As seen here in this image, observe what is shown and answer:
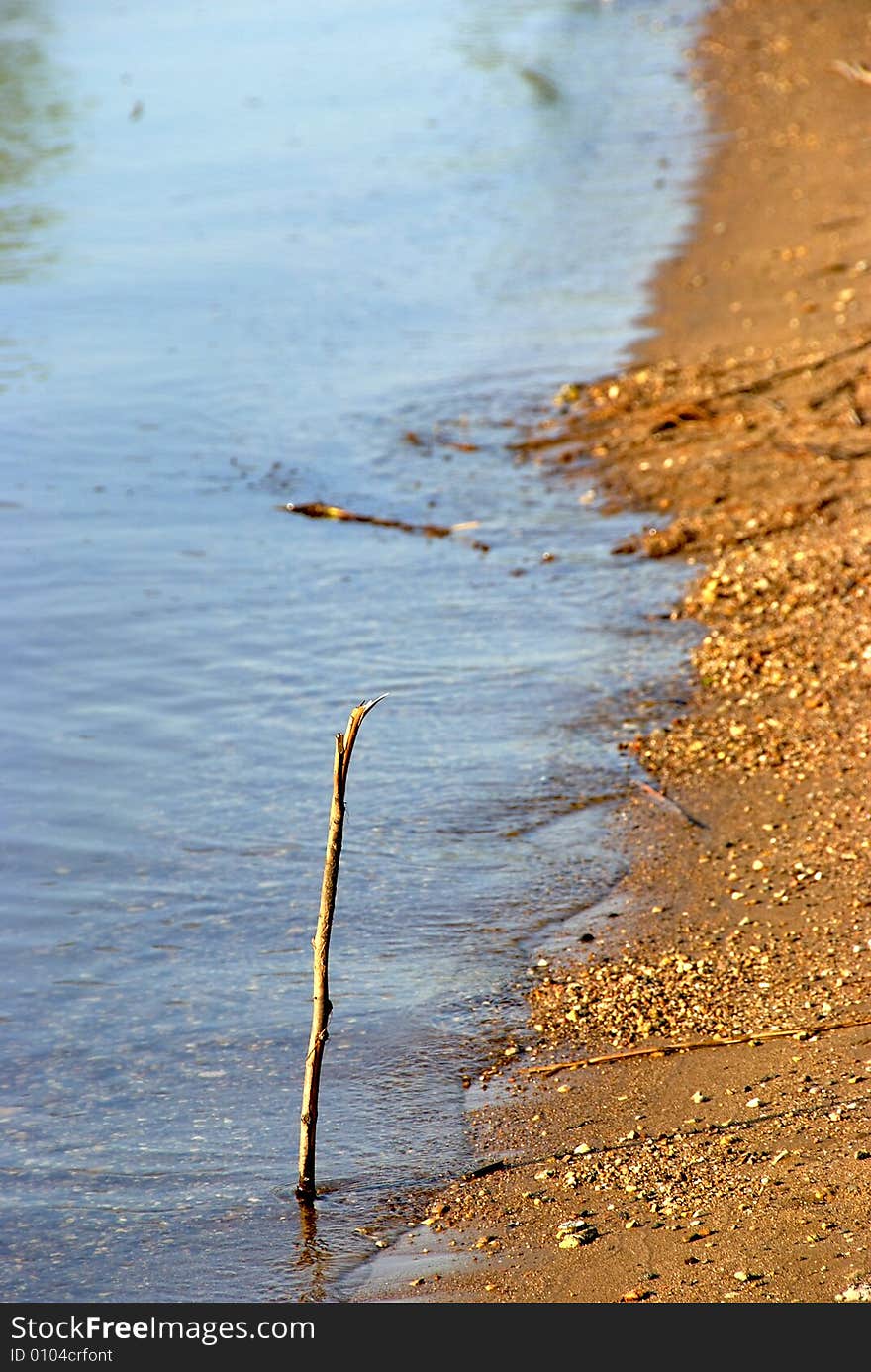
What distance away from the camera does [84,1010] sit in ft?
18.1

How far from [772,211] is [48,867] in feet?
33.0

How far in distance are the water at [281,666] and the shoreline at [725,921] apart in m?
0.24

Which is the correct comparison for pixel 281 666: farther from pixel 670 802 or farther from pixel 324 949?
pixel 324 949

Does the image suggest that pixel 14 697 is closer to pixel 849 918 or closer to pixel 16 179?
pixel 849 918

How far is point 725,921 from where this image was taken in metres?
5.54

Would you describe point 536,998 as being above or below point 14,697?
above

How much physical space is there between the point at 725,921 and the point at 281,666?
3.20 meters

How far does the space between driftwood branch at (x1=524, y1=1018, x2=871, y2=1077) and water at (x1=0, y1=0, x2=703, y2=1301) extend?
316mm

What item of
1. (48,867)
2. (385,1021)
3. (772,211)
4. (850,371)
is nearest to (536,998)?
(385,1021)

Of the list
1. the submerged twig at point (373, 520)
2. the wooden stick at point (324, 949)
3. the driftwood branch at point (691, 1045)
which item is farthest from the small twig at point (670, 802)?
the submerged twig at point (373, 520)

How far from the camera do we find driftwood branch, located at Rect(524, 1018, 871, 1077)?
186 inches

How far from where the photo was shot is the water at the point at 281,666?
4820 mm

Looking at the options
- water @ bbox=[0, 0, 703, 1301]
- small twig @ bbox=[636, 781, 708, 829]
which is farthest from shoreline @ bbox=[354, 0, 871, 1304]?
water @ bbox=[0, 0, 703, 1301]

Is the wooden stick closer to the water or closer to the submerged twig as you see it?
Answer: the water
